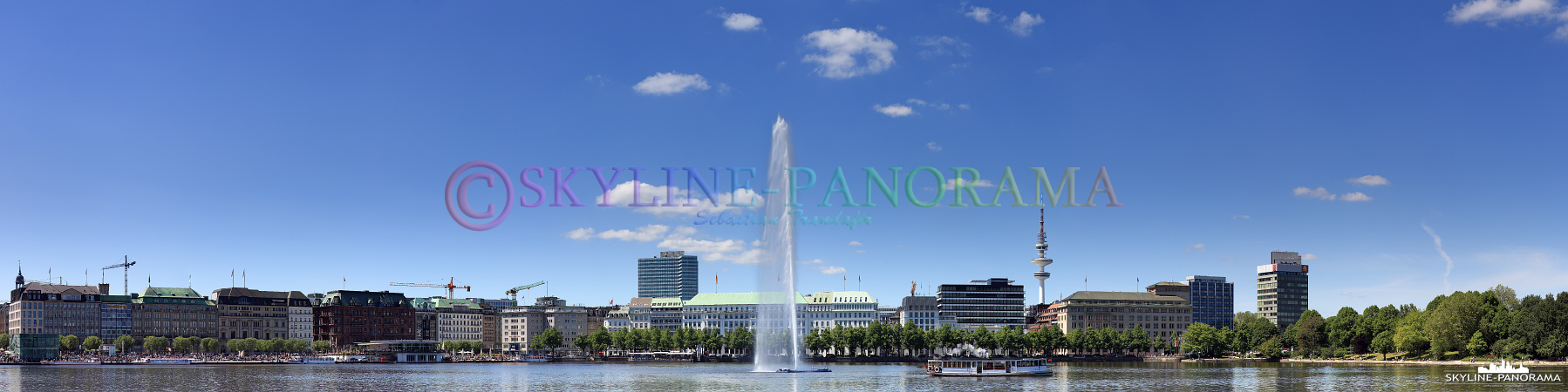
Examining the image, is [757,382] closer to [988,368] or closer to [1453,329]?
[988,368]

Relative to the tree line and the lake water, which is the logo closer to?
the lake water

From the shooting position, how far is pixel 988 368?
459 feet

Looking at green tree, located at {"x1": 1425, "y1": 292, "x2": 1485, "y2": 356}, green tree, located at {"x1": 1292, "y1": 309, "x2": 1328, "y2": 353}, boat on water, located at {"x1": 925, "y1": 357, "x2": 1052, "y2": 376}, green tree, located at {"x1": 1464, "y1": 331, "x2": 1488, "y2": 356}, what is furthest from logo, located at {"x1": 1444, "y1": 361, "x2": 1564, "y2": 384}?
green tree, located at {"x1": 1292, "y1": 309, "x2": 1328, "y2": 353}

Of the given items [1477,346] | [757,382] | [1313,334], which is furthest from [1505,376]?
[1313,334]

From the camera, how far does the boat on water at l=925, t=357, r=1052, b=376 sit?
449ft

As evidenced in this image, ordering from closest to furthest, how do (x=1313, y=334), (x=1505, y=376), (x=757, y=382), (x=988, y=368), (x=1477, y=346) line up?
1. (x=1505, y=376)
2. (x=757, y=382)
3. (x=988, y=368)
4. (x=1477, y=346)
5. (x=1313, y=334)

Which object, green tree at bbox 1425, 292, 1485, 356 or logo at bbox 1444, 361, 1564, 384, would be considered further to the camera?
green tree at bbox 1425, 292, 1485, 356

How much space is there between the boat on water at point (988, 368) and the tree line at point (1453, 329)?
54.9 meters

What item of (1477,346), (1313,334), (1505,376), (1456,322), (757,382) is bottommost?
(1313,334)

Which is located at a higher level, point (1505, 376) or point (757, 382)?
point (1505, 376)

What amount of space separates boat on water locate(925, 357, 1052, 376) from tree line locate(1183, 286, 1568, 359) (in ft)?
180

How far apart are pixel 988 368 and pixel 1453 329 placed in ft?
214

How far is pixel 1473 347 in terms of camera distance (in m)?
151

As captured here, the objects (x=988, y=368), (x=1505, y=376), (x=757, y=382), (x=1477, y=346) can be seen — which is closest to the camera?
(x=1505, y=376)
